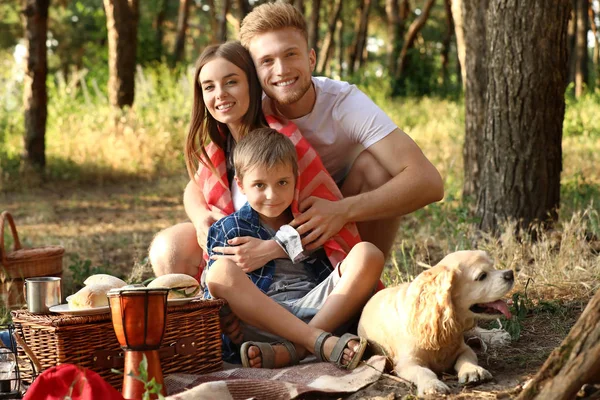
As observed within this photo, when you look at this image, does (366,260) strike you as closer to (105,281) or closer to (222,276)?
Answer: (222,276)

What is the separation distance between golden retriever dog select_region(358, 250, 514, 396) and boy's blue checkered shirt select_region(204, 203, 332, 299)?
0.77m

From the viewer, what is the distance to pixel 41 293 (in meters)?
3.29

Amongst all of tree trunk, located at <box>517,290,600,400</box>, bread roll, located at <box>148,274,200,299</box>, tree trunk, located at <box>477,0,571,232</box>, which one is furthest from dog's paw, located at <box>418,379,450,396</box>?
tree trunk, located at <box>477,0,571,232</box>

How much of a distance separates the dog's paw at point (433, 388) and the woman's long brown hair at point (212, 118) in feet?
5.25

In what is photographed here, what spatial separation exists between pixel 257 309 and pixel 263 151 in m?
0.70

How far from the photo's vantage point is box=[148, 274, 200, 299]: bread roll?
11.4ft

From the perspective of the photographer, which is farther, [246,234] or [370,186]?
[370,186]

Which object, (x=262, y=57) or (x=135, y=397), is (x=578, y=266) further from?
(x=135, y=397)

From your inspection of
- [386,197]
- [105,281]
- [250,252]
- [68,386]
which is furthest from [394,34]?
[68,386]

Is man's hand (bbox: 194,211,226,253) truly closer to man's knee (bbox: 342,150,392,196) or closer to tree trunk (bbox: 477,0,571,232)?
man's knee (bbox: 342,150,392,196)

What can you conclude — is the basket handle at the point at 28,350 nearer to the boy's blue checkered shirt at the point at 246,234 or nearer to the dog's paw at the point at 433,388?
the boy's blue checkered shirt at the point at 246,234

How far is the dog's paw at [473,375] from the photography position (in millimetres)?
3078

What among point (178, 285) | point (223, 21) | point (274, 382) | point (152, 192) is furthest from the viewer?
point (223, 21)

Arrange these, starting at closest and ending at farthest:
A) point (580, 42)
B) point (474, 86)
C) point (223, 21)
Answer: point (474, 86), point (223, 21), point (580, 42)
